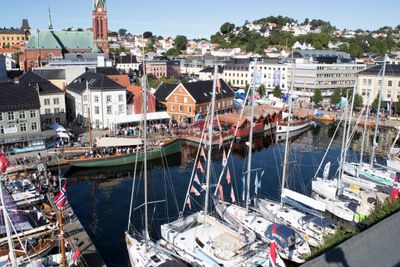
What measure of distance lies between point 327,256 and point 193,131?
44784 mm

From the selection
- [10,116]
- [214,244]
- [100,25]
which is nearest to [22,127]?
[10,116]

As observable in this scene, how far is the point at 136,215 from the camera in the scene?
30141 millimetres

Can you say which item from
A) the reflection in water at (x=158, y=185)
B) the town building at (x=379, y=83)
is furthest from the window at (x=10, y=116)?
the town building at (x=379, y=83)

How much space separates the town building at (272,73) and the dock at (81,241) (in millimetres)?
78290

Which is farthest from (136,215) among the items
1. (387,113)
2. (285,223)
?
(387,113)

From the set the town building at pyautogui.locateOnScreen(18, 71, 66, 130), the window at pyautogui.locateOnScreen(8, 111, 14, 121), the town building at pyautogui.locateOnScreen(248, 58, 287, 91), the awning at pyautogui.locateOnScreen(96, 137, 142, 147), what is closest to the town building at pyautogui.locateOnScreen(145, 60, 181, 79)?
the town building at pyautogui.locateOnScreen(248, 58, 287, 91)

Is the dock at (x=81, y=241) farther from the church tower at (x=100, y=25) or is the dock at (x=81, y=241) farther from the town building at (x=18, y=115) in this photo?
the church tower at (x=100, y=25)

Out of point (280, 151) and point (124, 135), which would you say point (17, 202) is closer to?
point (124, 135)

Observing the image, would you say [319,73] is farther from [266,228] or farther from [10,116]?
[266,228]

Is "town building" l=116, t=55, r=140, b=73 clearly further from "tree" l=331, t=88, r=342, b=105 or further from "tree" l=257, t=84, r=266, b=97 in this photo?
"tree" l=331, t=88, r=342, b=105

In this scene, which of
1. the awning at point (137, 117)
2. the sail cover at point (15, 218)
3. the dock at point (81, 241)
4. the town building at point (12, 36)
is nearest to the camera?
the dock at point (81, 241)

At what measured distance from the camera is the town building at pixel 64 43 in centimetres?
10394

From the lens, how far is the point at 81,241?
79.2 feet

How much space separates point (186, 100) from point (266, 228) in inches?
1565
